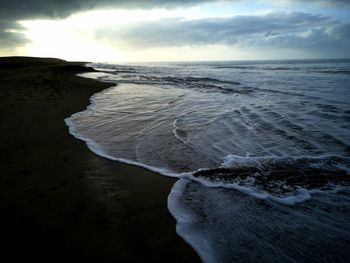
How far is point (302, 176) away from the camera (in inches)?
183

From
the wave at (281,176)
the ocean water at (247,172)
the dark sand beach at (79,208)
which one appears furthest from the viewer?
the wave at (281,176)

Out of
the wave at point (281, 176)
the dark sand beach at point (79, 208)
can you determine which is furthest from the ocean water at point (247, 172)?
the dark sand beach at point (79, 208)

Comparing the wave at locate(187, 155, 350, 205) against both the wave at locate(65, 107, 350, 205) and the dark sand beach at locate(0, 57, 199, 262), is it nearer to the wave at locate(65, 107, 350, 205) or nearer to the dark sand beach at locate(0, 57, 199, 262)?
the wave at locate(65, 107, 350, 205)

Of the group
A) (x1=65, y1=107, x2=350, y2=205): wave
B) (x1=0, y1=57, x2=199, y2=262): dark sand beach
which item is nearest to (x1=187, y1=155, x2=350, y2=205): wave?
(x1=65, y1=107, x2=350, y2=205): wave

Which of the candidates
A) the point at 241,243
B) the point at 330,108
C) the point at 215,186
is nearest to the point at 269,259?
the point at 241,243

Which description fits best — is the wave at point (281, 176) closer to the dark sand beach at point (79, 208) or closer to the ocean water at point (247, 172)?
the ocean water at point (247, 172)

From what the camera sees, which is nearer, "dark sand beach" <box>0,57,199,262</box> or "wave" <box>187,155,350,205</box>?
"dark sand beach" <box>0,57,199,262</box>

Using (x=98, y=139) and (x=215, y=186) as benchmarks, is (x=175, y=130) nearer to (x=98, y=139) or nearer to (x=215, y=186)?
(x=98, y=139)

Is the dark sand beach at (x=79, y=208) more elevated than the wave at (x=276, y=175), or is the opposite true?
the dark sand beach at (x=79, y=208)

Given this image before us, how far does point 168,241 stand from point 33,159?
3842 mm

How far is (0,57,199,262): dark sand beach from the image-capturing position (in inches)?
108

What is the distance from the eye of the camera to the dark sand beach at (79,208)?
2.76 metres

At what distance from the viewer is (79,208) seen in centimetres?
355

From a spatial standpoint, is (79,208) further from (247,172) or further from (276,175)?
(276,175)
